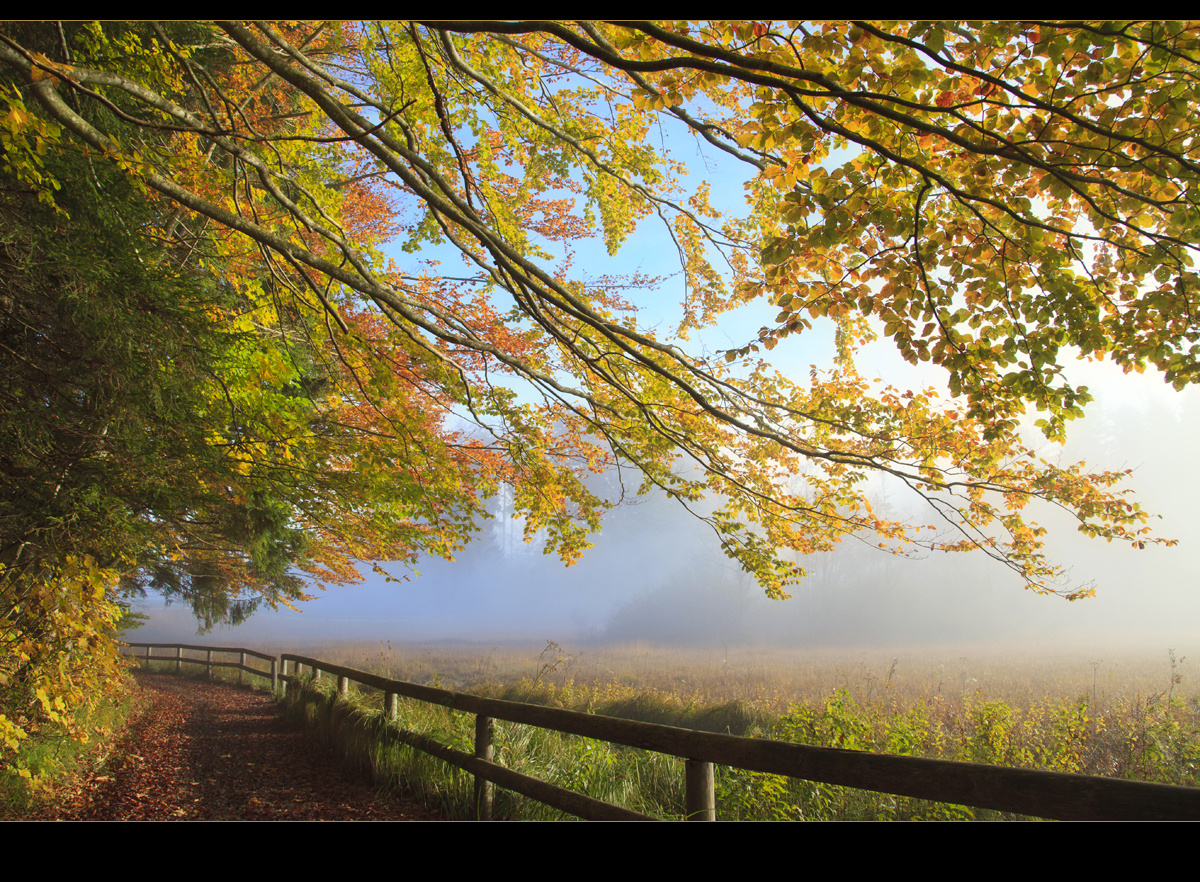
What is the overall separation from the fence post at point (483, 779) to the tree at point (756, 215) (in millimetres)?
2593

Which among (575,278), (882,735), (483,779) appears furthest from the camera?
(575,278)

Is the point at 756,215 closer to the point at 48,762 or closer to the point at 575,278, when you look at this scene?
the point at 575,278

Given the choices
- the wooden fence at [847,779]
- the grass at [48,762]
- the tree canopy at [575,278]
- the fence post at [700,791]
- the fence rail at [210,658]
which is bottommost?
the fence rail at [210,658]

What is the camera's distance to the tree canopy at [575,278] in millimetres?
2600

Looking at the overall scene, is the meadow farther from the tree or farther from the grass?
the grass

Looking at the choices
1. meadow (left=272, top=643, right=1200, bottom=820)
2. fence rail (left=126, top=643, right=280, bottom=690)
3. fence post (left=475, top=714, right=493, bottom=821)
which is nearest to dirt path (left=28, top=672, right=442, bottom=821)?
meadow (left=272, top=643, right=1200, bottom=820)

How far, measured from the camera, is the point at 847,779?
6.75 feet

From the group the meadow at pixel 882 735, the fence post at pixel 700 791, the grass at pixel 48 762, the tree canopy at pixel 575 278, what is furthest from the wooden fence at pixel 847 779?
the grass at pixel 48 762

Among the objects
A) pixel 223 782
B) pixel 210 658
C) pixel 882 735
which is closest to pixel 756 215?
pixel 882 735

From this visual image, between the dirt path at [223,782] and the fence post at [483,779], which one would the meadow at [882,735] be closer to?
the fence post at [483,779]

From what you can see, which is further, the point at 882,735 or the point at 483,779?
the point at 882,735

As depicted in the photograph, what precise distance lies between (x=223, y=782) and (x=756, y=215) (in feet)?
26.6
